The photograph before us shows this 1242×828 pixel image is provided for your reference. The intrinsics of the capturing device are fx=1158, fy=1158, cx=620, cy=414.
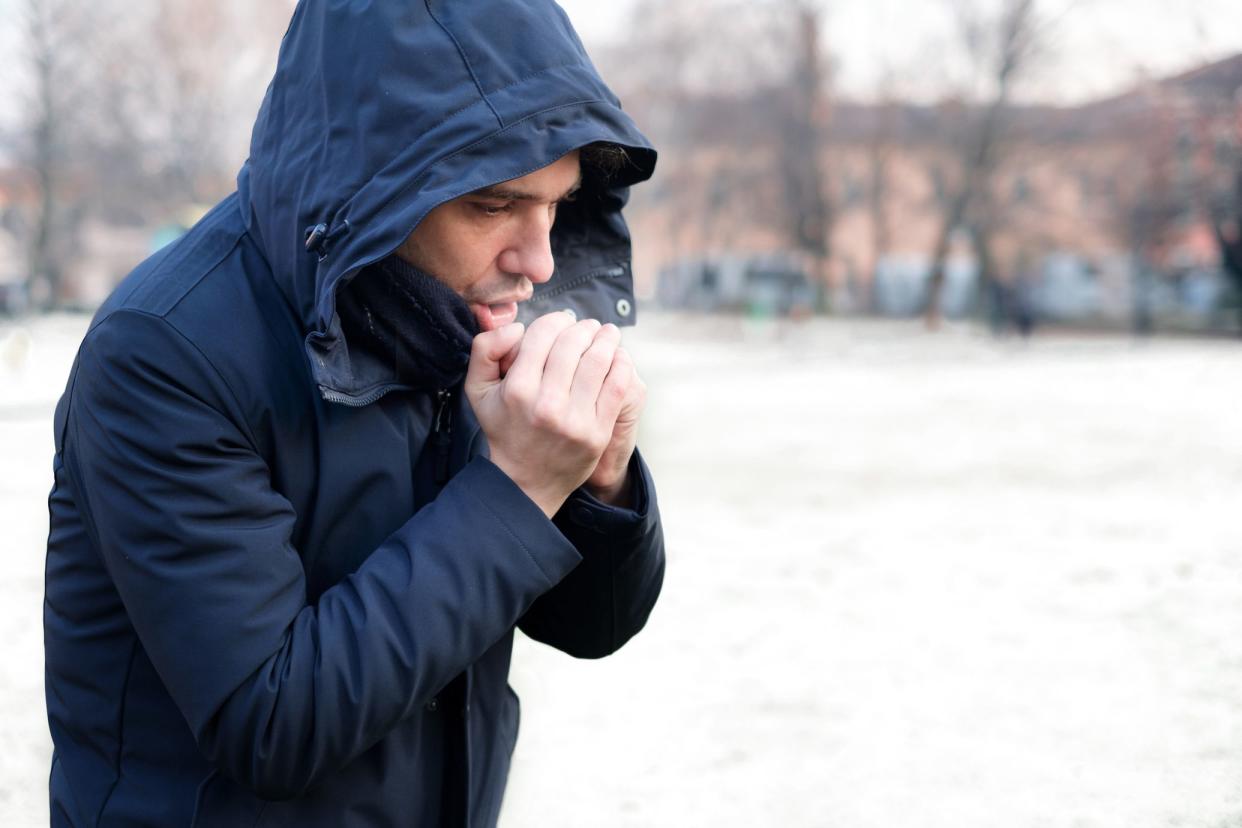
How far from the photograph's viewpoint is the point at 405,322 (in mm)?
1506

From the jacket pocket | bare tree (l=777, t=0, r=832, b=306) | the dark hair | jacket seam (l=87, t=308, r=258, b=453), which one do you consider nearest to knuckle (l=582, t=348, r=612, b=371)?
jacket seam (l=87, t=308, r=258, b=453)

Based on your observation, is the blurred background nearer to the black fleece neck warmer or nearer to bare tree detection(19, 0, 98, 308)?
bare tree detection(19, 0, 98, 308)

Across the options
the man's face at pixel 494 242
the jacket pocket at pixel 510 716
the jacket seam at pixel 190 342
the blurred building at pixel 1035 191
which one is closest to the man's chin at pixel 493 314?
the man's face at pixel 494 242

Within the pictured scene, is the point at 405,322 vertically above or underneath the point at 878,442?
above

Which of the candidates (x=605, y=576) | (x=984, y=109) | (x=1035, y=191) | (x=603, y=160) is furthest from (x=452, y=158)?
(x=1035, y=191)

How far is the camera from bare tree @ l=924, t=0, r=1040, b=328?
112 feet

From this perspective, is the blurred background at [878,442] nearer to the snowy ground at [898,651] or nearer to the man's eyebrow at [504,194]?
the snowy ground at [898,651]

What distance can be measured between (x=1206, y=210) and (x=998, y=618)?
3020 centimetres

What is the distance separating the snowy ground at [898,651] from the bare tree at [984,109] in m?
25.7

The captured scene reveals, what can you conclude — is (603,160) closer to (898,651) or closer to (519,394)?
(519,394)

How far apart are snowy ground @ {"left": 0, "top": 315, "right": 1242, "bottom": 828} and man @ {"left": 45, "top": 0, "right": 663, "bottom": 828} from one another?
7.69ft

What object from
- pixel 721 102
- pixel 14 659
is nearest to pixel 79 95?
pixel 721 102

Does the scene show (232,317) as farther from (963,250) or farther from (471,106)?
(963,250)

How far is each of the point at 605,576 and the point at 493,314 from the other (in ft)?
1.33
